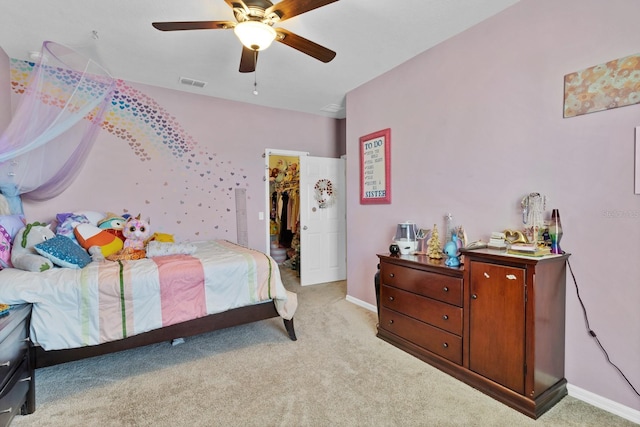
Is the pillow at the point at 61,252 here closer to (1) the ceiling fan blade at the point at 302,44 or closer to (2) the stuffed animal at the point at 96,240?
(2) the stuffed animal at the point at 96,240

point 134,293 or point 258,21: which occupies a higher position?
point 258,21

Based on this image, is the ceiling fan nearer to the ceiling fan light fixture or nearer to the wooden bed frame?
the ceiling fan light fixture

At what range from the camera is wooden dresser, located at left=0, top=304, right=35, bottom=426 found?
1473mm

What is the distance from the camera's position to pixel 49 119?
2.32 meters

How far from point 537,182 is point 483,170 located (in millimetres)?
403

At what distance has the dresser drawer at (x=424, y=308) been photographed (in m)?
2.16

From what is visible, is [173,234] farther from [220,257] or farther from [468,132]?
[468,132]

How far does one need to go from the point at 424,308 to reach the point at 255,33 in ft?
7.45

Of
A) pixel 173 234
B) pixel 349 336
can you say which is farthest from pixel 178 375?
pixel 173 234

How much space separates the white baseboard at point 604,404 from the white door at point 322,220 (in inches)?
125

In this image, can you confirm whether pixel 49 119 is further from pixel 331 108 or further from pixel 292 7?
pixel 331 108

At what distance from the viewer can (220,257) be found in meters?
2.61

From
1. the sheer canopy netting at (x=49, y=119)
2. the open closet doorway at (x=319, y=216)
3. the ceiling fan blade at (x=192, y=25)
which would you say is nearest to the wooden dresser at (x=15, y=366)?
the sheer canopy netting at (x=49, y=119)

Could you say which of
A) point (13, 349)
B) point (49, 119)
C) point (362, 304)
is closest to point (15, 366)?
point (13, 349)
